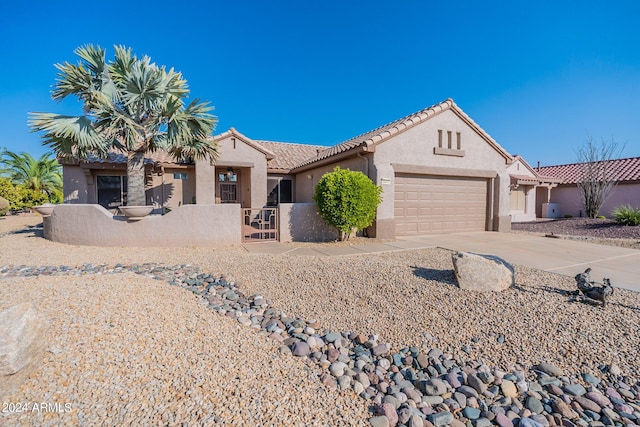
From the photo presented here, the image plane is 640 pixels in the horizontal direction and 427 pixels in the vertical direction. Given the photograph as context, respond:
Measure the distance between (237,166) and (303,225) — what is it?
5.80m

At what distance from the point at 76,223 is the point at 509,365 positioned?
1097 cm

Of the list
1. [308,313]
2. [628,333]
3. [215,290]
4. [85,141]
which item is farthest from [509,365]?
[85,141]

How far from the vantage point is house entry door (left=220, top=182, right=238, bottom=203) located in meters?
15.9

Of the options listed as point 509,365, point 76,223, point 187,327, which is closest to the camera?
point 509,365

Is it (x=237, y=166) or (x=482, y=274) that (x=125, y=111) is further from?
(x=482, y=274)

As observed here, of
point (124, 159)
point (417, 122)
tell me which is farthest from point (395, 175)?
point (124, 159)

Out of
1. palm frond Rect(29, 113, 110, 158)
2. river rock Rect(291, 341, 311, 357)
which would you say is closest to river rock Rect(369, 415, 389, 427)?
river rock Rect(291, 341, 311, 357)

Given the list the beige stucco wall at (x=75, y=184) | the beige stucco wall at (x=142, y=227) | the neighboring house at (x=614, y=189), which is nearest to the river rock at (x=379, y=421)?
the beige stucco wall at (x=142, y=227)

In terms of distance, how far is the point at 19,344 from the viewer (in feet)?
7.55

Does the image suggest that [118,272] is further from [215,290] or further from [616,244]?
[616,244]

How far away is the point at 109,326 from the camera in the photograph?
333cm

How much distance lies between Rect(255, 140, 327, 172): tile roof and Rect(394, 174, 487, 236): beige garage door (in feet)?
24.8

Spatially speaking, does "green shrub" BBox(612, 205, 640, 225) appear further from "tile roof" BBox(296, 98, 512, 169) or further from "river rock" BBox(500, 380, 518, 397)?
"river rock" BBox(500, 380, 518, 397)

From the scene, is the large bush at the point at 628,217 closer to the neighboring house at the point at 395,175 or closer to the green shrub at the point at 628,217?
the green shrub at the point at 628,217
